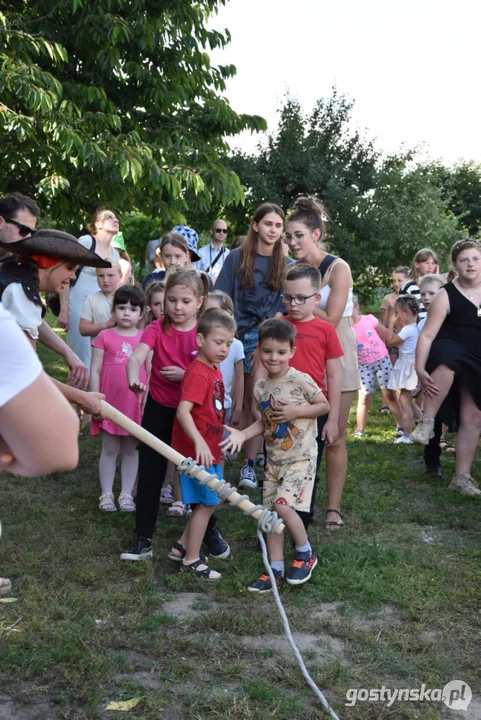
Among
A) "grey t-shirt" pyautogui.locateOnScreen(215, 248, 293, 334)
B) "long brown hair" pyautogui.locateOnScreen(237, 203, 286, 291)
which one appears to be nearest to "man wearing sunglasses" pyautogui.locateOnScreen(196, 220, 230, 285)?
"grey t-shirt" pyautogui.locateOnScreen(215, 248, 293, 334)

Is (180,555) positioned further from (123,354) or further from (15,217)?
(15,217)

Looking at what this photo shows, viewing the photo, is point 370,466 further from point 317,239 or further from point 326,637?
point 326,637

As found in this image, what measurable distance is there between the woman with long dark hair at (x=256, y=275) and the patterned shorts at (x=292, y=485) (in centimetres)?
170

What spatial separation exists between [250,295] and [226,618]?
3.01 meters

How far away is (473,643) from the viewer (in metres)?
3.69

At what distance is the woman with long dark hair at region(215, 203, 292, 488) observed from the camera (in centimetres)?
613

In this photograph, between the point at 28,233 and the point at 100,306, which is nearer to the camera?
the point at 28,233

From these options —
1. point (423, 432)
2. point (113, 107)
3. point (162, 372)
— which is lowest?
point (423, 432)

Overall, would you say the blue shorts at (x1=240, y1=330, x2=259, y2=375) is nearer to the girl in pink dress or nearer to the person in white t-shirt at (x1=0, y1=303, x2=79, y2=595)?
the girl in pink dress

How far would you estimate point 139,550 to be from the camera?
4.73 meters

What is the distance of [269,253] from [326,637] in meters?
3.35

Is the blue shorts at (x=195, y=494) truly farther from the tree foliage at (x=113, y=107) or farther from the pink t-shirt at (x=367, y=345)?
the tree foliage at (x=113, y=107)

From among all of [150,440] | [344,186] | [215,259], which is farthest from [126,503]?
[344,186]

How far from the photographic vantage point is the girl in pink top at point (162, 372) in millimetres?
4812
